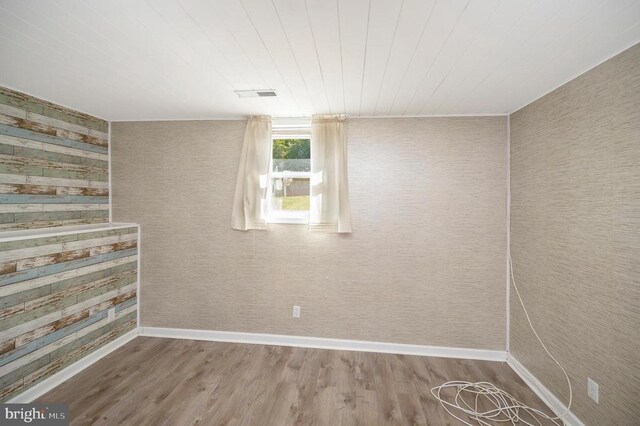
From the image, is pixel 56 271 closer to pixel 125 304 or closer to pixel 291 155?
pixel 125 304

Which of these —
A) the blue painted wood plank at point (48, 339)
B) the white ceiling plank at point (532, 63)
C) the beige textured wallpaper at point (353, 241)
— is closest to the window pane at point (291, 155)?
the beige textured wallpaper at point (353, 241)

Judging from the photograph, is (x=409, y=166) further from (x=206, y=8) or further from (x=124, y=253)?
(x=124, y=253)

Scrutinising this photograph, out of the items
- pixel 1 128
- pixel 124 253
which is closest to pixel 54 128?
pixel 1 128

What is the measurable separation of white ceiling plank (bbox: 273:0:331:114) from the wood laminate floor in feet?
7.83

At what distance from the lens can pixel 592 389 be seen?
1800 millimetres

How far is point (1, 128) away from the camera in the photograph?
2.19 m

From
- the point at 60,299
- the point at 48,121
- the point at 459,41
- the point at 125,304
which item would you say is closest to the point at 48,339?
the point at 60,299

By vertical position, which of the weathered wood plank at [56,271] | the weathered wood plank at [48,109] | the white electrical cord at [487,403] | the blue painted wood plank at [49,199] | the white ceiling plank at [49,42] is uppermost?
the white ceiling plank at [49,42]

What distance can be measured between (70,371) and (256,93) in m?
2.81

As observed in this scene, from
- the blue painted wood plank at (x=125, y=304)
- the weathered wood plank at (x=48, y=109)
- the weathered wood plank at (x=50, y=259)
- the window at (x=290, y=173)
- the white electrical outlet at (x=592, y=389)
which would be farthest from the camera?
the window at (x=290, y=173)

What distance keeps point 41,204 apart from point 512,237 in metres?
4.23

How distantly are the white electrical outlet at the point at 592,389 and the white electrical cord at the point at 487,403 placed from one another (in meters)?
0.17

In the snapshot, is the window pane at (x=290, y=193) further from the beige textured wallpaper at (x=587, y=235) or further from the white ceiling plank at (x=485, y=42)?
the beige textured wallpaper at (x=587, y=235)

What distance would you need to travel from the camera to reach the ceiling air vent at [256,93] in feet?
7.56
